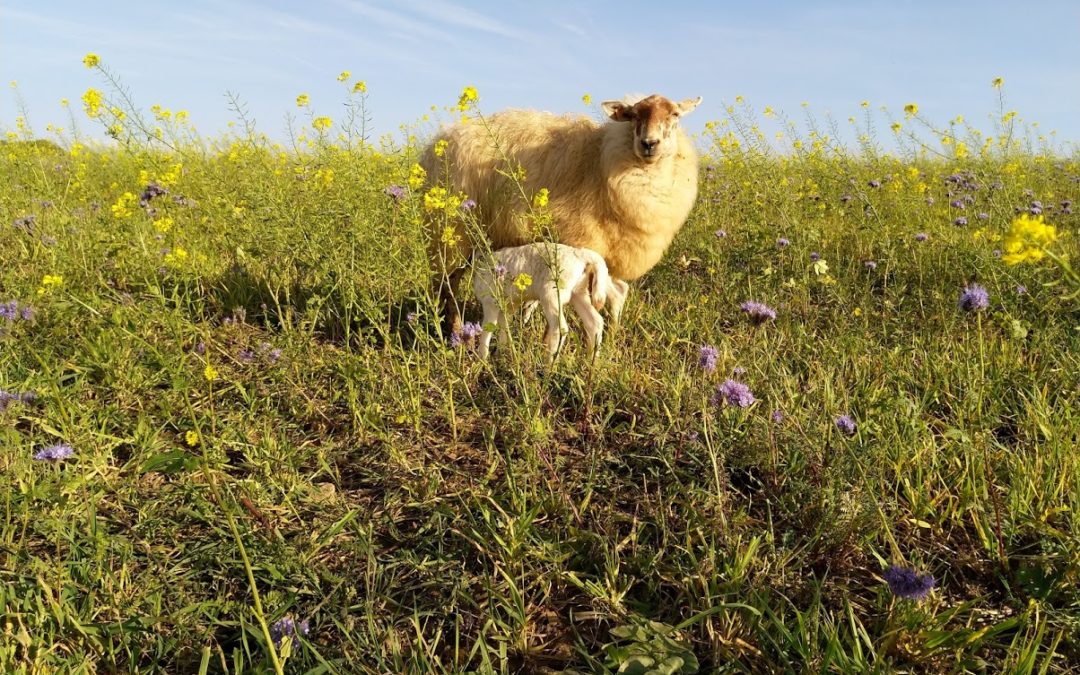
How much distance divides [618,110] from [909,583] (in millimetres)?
3447

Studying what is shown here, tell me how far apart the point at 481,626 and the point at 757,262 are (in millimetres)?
4053

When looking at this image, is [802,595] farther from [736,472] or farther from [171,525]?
[171,525]

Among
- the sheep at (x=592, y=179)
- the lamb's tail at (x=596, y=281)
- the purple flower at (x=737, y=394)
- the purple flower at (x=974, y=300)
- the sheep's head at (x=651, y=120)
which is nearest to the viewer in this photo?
the purple flower at (x=737, y=394)

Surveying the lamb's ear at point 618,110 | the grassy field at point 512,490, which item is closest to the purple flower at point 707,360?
the grassy field at point 512,490

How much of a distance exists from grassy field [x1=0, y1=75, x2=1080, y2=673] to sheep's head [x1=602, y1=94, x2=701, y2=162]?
47.0 inches

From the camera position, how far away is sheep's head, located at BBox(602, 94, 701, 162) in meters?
4.00

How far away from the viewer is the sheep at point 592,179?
13.5 feet

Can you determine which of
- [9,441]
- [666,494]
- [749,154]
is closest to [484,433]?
[666,494]

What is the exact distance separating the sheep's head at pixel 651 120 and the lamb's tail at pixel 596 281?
0.94 metres

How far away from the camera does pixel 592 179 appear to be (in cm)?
427

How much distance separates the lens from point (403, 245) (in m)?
3.47

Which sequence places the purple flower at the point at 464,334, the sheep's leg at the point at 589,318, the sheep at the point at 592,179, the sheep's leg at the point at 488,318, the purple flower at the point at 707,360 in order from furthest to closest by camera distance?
the sheep at the point at 592,179
the sheep's leg at the point at 589,318
the sheep's leg at the point at 488,318
the purple flower at the point at 464,334
the purple flower at the point at 707,360

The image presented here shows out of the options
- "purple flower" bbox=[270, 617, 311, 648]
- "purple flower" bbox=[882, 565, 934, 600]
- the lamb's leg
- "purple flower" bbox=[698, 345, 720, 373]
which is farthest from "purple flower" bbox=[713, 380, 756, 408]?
the lamb's leg

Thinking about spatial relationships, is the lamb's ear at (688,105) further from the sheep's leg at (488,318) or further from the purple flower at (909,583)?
the purple flower at (909,583)
